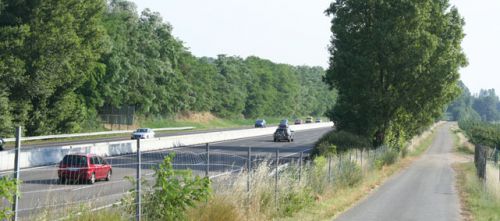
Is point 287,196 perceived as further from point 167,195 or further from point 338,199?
point 167,195

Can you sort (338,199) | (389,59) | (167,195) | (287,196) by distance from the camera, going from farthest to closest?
(389,59)
(338,199)
(287,196)
(167,195)

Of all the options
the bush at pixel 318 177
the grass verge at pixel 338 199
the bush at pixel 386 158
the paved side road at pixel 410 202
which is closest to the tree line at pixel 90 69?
the bush at pixel 386 158

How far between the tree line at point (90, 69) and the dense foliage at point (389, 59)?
2247 centimetres

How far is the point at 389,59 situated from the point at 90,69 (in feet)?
90.8

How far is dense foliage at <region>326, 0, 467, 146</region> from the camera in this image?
43062 millimetres

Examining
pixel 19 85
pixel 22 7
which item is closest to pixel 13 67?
pixel 19 85

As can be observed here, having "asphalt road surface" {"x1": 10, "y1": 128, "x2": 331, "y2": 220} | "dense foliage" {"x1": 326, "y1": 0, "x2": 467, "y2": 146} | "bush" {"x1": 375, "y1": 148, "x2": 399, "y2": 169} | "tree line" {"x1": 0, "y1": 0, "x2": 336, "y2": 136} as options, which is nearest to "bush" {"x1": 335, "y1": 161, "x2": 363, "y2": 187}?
"asphalt road surface" {"x1": 10, "y1": 128, "x2": 331, "y2": 220}

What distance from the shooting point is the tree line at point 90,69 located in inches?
1988

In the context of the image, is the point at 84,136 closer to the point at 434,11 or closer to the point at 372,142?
the point at 372,142

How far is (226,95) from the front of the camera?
123188mm

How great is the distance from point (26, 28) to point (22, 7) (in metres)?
3.53

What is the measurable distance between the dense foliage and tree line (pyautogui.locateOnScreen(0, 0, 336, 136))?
2247 centimetres

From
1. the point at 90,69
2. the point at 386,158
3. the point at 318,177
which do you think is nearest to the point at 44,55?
the point at 90,69

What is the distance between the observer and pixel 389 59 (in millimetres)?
43031
